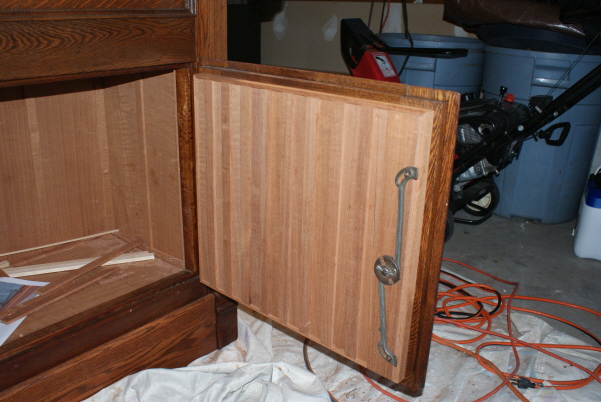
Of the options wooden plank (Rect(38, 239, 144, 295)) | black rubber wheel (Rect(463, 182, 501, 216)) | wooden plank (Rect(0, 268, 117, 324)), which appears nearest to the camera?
wooden plank (Rect(0, 268, 117, 324))

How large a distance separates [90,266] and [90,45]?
0.66m

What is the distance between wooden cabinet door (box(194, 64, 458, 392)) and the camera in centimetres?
89

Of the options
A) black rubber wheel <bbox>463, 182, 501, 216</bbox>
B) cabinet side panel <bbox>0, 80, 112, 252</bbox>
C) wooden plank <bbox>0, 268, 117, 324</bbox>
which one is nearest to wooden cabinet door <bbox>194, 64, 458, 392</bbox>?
wooden plank <bbox>0, 268, 117, 324</bbox>

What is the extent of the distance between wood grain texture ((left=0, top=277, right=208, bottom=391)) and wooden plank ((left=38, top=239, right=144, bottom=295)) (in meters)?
0.19

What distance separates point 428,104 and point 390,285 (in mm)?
318

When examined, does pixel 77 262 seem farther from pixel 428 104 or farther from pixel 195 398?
pixel 428 104

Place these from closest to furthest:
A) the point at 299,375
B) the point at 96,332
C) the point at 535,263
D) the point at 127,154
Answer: the point at 96,332 < the point at 299,375 < the point at 127,154 < the point at 535,263

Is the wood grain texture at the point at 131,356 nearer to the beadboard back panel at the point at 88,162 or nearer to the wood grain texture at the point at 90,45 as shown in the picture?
the beadboard back panel at the point at 88,162

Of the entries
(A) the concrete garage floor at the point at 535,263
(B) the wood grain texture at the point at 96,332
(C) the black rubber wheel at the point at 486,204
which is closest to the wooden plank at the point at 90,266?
(B) the wood grain texture at the point at 96,332

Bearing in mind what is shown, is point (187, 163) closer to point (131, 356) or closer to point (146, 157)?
point (146, 157)

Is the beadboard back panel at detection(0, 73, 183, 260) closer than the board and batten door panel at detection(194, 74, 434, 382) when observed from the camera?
No

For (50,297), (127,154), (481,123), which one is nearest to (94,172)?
(127,154)

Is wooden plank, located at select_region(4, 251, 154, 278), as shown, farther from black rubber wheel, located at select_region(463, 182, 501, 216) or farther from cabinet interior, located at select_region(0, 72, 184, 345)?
black rubber wheel, located at select_region(463, 182, 501, 216)

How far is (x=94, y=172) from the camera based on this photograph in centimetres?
168
